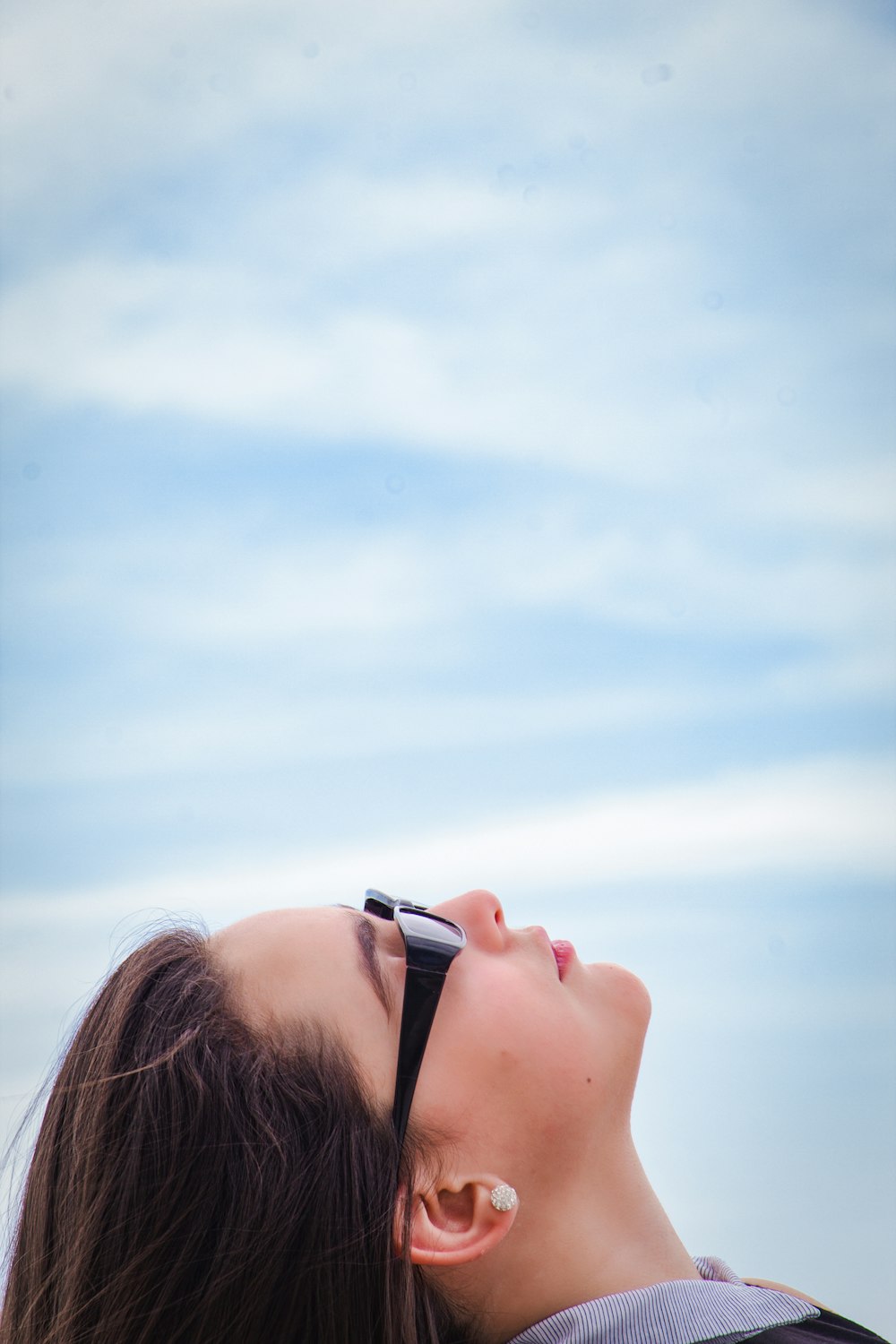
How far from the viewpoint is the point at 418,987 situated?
1353 mm

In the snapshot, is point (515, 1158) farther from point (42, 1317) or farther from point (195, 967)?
point (42, 1317)

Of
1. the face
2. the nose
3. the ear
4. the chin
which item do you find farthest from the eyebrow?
the chin

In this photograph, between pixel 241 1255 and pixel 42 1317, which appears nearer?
pixel 241 1255

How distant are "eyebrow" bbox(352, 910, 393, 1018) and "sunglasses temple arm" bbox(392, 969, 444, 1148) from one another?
3cm

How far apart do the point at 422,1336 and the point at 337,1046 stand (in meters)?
0.36

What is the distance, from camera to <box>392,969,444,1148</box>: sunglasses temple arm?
1298 millimetres

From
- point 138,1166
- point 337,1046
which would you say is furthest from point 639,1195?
point 138,1166

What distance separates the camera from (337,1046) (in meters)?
1.32

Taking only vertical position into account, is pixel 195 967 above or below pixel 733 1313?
above

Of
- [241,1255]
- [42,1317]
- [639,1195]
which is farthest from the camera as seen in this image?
[639,1195]

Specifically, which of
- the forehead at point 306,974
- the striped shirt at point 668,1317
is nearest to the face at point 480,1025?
the forehead at point 306,974

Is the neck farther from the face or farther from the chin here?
the chin

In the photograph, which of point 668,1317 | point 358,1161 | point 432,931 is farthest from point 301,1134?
point 668,1317

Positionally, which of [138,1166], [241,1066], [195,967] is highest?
[195,967]
